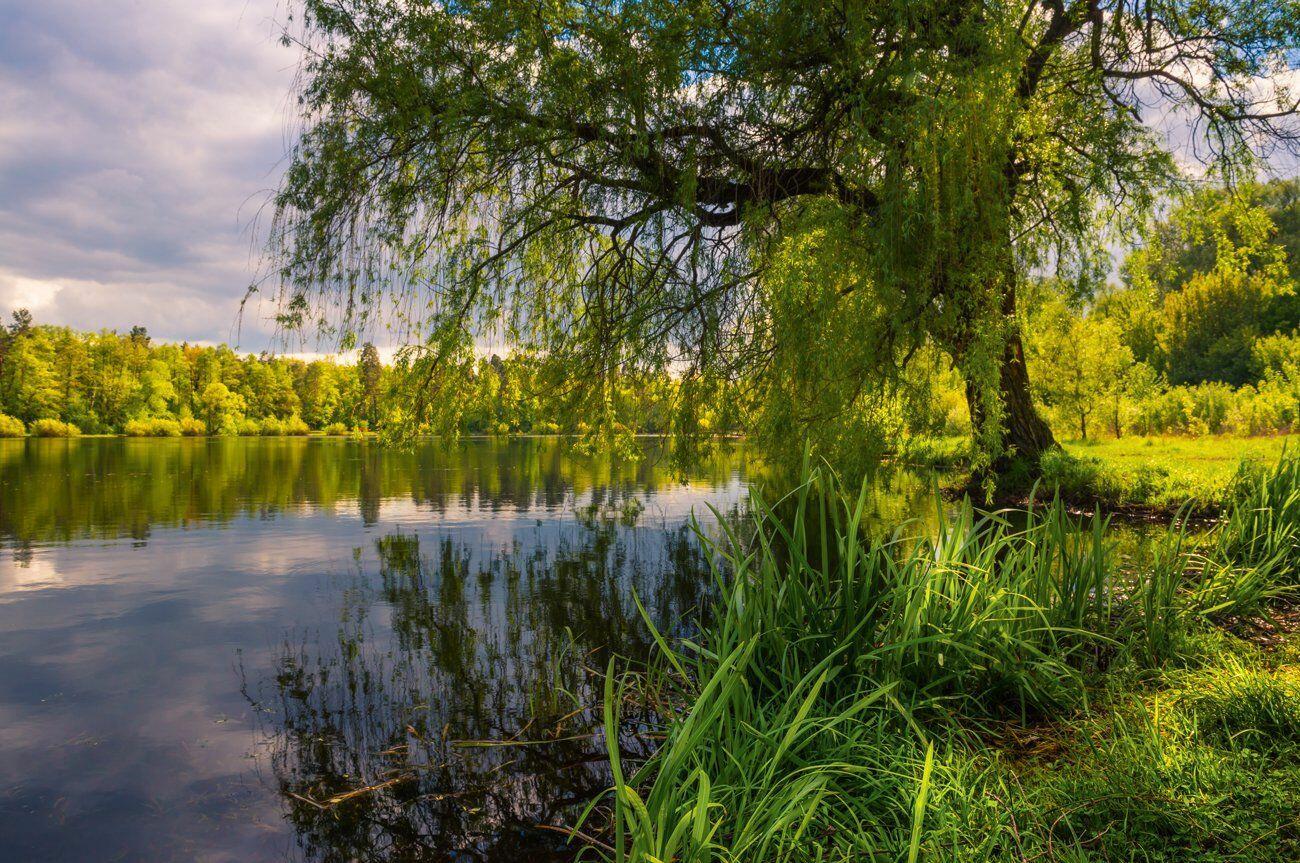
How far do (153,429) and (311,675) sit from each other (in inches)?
2427

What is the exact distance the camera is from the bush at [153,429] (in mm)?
54469

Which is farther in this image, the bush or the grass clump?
the bush

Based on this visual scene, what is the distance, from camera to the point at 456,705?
14.9ft

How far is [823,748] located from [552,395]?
295 inches

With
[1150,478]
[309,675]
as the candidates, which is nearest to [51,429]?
[309,675]

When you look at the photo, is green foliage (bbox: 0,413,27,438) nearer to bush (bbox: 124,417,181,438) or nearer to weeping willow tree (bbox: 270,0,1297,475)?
bush (bbox: 124,417,181,438)

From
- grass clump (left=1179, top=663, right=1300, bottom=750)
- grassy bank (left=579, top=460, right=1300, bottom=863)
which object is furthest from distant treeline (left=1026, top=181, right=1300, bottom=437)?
grass clump (left=1179, top=663, right=1300, bottom=750)

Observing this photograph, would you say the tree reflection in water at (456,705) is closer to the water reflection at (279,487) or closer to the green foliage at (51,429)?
the water reflection at (279,487)

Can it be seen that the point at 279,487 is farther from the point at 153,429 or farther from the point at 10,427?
the point at 153,429

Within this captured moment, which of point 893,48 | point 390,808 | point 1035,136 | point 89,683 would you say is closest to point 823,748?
point 390,808

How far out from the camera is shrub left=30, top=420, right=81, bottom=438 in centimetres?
5038

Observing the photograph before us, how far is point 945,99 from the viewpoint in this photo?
6.06 metres

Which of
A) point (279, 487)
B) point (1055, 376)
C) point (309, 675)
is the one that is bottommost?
point (309, 675)

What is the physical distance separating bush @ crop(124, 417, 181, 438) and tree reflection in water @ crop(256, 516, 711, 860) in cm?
5753
